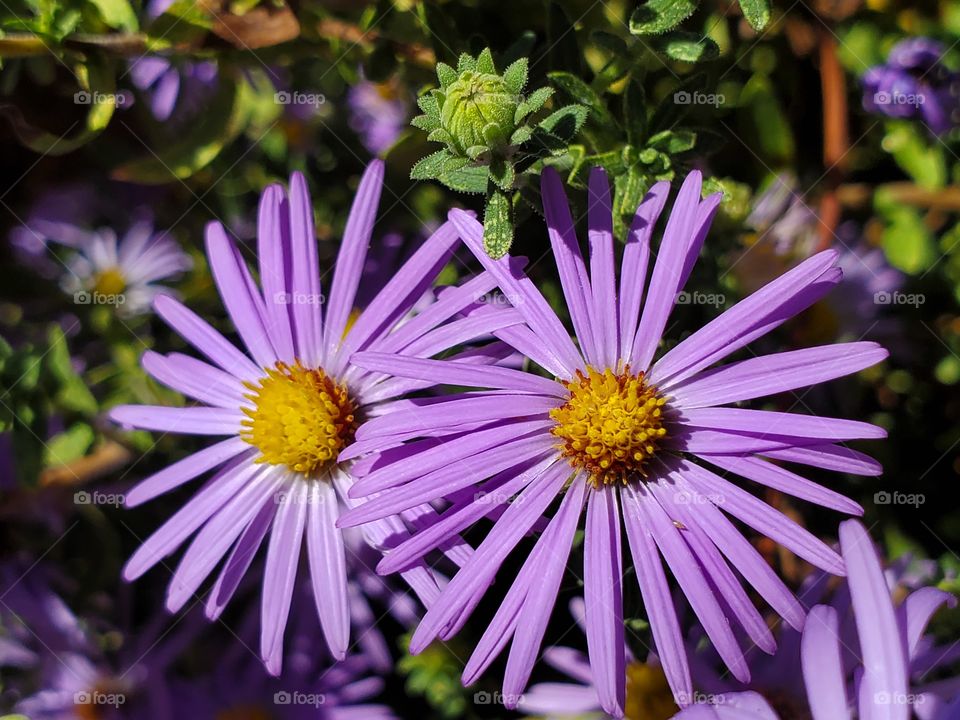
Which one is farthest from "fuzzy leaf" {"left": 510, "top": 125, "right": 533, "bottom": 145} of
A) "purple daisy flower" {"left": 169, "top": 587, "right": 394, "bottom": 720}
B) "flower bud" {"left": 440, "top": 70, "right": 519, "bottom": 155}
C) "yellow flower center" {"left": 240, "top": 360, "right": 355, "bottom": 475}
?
"purple daisy flower" {"left": 169, "top": 587, "right": 394, "bottom": 720}

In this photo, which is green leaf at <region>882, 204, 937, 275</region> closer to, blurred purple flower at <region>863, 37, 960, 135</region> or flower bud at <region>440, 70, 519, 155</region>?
blurred purple flower at <region>863, 37, 960, 135</region>

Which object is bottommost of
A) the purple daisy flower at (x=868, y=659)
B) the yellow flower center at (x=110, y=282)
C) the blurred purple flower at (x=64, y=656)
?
the purple daisy flower at (x=868, y=659)

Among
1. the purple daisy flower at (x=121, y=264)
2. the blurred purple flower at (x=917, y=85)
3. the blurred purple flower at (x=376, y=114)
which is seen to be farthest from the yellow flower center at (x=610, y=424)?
the purple daisy flower at (x=121, y=264)

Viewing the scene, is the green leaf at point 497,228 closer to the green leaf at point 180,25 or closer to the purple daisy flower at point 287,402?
the purple daisy flower at point 287,402

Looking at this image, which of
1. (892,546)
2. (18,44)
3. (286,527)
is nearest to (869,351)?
(286,527)

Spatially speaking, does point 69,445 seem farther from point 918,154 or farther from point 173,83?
point 918,154

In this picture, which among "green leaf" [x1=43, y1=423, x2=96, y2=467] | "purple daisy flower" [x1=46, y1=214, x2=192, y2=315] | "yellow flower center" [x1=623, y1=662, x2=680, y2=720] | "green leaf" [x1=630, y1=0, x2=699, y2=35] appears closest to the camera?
"green leaf" [x1=630, y1=0, x2=699, y2=35]

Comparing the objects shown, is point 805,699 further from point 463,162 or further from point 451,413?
point 463,162

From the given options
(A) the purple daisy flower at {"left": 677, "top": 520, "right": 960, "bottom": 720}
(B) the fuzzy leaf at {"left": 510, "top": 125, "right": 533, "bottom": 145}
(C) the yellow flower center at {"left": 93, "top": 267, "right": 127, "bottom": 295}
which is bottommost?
(A) the purple daisy flower at {"left": 677, "top": 520, "right": 960, "bottom": 720}

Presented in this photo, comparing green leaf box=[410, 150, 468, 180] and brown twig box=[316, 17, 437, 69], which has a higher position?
brown twig box=[316, 17, 437, 69]
